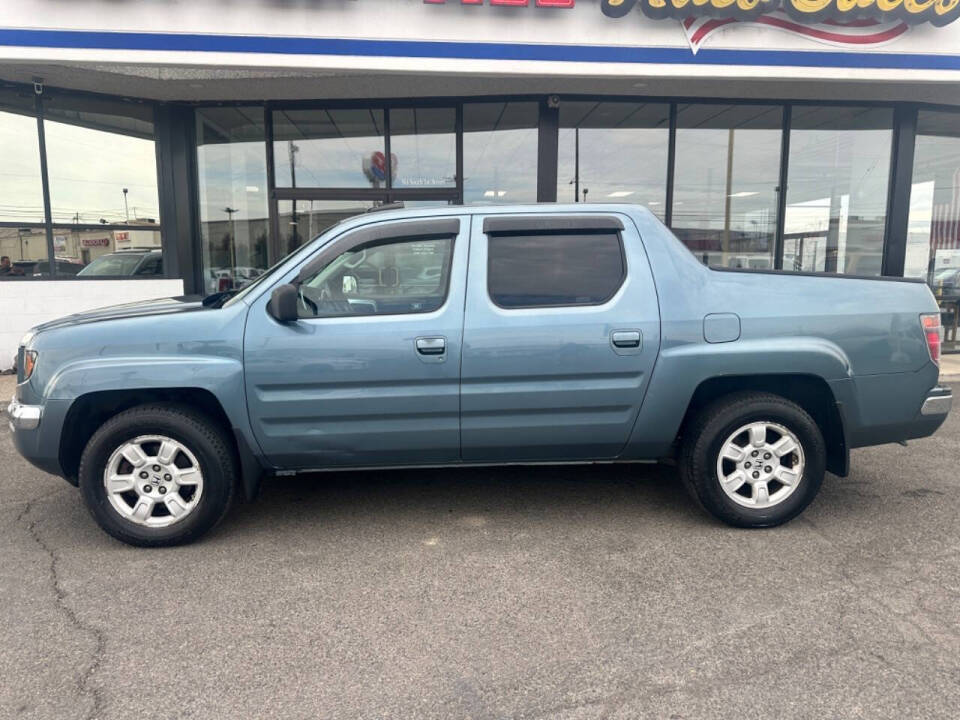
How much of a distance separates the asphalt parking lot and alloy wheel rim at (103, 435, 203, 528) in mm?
241

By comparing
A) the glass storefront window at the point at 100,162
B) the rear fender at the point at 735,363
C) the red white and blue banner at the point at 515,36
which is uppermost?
the red white and blue banner at the point at 515,36

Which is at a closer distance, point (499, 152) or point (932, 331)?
point (932, 331)

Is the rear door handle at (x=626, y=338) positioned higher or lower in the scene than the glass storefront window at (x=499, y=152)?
lower

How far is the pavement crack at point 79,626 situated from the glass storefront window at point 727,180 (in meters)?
8.64

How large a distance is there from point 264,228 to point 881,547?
29.0 feet

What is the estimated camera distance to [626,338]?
146 inches

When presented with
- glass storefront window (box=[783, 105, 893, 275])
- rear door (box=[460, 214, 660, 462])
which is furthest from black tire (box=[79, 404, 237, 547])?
glass storefront window (box=[783, 105, 893, 275])

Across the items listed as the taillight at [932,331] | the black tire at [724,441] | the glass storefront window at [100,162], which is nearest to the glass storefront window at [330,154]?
the glass storefront window at [100,162]

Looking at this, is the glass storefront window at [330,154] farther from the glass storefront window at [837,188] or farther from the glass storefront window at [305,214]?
the glass storefront window at [837,188]

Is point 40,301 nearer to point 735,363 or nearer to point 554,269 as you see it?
point 554,269

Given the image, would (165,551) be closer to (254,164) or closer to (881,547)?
(881,547)

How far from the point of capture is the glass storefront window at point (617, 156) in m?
9.70

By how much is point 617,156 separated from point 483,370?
722cm

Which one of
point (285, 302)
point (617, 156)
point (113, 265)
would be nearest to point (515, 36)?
point (617, 156)
